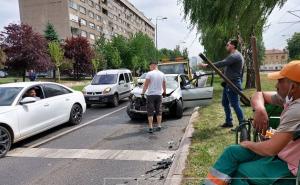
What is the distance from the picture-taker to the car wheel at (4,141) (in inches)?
272

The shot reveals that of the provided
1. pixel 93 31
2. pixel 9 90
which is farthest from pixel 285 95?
pixel 93 31

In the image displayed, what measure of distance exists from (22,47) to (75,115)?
27968 millimetres

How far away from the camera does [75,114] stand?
10.2 metres

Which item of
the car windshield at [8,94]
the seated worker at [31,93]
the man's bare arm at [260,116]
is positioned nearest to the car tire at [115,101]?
the seated worker at [31,93]

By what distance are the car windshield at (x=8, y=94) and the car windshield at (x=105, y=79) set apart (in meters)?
7.68

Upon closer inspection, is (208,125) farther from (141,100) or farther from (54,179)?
(54,179)

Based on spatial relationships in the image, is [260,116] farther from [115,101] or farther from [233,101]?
[115,101]

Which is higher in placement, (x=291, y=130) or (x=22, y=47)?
(x=22, y=47)

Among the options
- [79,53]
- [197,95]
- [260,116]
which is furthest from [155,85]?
[79,53]

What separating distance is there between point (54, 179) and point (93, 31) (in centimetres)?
7532

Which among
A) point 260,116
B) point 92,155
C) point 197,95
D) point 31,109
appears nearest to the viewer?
point 260,116

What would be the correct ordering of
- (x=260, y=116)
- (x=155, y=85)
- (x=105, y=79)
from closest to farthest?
(x=260, y=116) < (x=155, y=85) < (x=105, y=79)

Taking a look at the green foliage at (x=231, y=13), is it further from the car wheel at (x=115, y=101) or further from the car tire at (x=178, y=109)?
the car wheel at (x=115, y=101)

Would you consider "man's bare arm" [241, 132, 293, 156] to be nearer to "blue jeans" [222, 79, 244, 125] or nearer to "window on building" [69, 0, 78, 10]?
"blue jeans" [222, 79, 244, 125]
